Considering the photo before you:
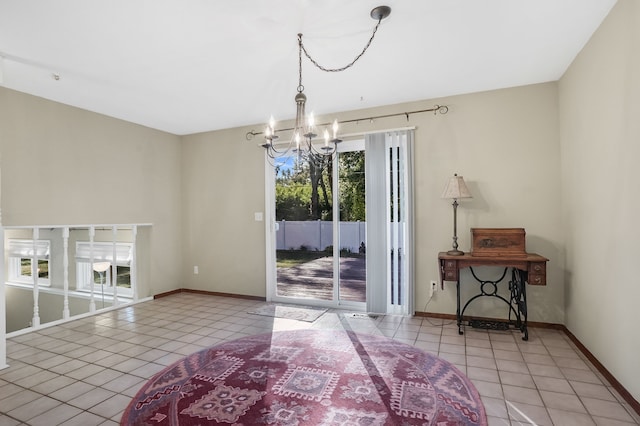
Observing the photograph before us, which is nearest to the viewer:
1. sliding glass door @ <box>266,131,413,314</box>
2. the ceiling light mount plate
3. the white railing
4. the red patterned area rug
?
the red patterned area rug

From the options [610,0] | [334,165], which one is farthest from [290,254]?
[610,0]

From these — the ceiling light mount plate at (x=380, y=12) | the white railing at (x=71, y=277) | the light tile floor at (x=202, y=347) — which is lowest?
the light tile floor at (x=202, y=347)

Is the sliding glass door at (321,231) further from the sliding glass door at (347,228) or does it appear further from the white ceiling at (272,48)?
the white ceiling at (272,48)

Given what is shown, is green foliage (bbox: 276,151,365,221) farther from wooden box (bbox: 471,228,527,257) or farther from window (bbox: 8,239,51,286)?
window (bbox: 8,239,51,286)

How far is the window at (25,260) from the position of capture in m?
4.13

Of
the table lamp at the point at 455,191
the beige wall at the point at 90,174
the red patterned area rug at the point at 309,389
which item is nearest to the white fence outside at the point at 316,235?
the table lamp at the point at 455,191

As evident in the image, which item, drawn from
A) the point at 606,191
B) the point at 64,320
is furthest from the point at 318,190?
the point at 64,320

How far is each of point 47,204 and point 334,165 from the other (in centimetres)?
326

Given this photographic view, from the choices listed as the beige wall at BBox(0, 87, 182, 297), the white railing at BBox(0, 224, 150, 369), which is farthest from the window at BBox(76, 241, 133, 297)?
the beige wall at BBox(0, 87, 182, 297)

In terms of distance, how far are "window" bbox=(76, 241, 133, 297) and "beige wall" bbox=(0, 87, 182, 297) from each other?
8.9 inches

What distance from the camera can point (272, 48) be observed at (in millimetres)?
2639

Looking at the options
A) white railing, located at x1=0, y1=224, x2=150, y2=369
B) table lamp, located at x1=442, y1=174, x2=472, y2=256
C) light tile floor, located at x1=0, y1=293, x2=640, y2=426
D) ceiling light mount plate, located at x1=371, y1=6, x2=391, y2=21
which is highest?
ceiling light mount plate, located at x1=371, y1=6, x2=391, y2=21

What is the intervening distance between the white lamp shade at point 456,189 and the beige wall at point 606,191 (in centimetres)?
89

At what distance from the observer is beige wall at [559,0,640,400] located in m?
2.00
